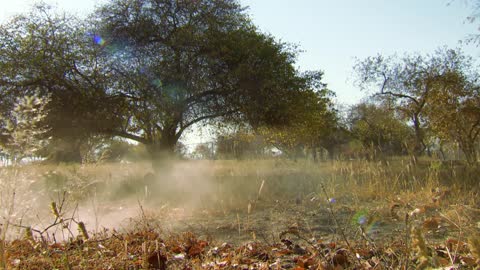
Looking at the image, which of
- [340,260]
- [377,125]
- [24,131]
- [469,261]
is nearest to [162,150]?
[24,131]

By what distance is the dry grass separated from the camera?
242 centimetres

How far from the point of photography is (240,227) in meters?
4.53

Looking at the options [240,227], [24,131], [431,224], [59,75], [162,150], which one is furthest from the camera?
[162,150]

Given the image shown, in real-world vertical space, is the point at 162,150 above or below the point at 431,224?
above

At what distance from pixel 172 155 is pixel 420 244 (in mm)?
13950

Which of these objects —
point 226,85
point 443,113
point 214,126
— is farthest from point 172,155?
point 443,113

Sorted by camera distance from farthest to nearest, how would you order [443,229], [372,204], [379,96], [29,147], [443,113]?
[379,96] < [443,113] < [372,204] < [443,229] < [29,147]

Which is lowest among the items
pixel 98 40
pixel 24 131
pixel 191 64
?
pixel 24 131

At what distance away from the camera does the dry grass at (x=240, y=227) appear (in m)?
2.42

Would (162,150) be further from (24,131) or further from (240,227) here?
(24,131)

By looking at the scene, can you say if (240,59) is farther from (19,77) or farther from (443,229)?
(443,229)

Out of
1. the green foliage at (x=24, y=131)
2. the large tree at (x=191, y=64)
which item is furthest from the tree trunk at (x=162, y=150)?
the green foliage at (x=24, y=131)

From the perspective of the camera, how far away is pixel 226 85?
1386 cm

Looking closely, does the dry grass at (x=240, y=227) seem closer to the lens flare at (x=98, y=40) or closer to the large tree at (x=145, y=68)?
the large tree at (x=145, y=68)
